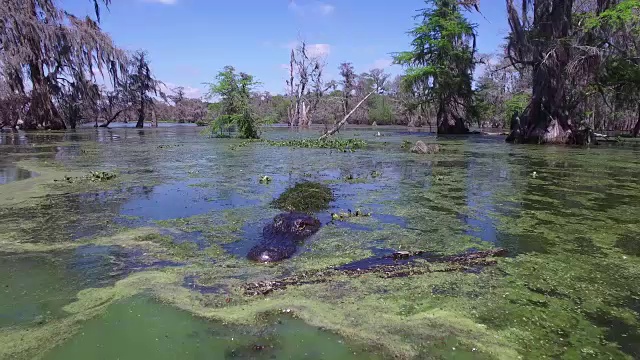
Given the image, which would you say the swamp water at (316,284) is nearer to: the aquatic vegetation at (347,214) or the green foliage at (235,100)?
the aquatic vegetation at (347,214)

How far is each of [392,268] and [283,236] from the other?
1.31 m

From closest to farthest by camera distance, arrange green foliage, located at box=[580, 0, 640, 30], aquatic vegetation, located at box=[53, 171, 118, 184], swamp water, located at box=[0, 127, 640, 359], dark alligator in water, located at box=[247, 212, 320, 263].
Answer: swamp water, located at box=[0, 127, 640, 359]
dark alligator in water, located at box=[247, 212, 320, 263]
aquatic vegetation, located at box=[53, 171, 118, 184]
green foliage, located at box=[580, 0, 640, 30]

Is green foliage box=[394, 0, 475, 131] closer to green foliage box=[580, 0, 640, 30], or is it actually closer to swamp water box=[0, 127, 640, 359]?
green foliage box=[580, 0, 640, 30]

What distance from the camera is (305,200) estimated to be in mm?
6379

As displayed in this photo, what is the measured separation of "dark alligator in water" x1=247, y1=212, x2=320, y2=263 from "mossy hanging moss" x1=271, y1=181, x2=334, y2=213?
2.72ft

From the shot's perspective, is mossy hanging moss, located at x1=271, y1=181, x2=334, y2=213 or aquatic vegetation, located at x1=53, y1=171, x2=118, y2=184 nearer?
mossy hanging moss, located at x1=271, y1=181, x2=334, y2=213

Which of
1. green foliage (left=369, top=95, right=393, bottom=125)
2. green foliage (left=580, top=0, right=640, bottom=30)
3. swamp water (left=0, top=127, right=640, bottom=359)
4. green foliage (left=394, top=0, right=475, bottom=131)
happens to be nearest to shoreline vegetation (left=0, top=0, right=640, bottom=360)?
swamp water (left=0, top=127, right=640, bottom=359)

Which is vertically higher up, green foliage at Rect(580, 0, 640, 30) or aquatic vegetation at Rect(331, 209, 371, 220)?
green foliage at Rect(580, 0, 640, 30)

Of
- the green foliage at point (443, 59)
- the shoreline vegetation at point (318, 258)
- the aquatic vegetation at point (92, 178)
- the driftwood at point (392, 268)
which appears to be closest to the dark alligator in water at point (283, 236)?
the shoreline vegetation at point (318, 258)

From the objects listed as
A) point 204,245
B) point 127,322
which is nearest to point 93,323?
point 127,322

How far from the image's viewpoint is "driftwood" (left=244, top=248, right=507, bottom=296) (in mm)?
3459

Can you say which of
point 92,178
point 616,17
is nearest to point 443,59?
point 616,17

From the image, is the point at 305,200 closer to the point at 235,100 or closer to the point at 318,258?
the point at 318,258

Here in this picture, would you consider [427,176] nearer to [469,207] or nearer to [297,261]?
[469,207]
